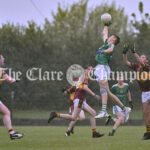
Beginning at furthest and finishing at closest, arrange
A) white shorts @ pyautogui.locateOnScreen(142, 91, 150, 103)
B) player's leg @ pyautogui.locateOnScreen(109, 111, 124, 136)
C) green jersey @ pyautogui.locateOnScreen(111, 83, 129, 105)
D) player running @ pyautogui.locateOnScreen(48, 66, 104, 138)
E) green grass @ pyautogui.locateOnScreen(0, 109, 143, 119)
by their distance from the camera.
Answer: green grass @ pyautogui.locateOnScreen(0, 109, 143, 119), green jersey @ pyautogui.locateOnScreen(111, 83, 129, 105), player's leg @ pyautogui.locateOnScreen(109, 111, 124, 136), player running @ pyautogui.locateOnScreen(48, 66, 104, 138), white shorts @ pyautogui.locateOnScreen(142, 91, 150, 103)

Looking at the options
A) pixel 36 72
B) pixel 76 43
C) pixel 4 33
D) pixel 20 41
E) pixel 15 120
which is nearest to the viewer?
pixel 15 120

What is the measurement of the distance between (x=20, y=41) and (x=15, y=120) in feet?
44.4

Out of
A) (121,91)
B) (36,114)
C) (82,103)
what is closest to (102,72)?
(82,103)

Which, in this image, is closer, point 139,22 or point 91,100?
point 91,100

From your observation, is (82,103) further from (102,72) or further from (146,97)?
(146,97)

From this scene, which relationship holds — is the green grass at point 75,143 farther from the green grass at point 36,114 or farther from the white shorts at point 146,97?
the green grass at point 36,114

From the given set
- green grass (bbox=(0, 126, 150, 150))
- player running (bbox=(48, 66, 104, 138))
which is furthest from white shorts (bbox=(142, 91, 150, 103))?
player running (bbox=(48, 66, 104, 138))

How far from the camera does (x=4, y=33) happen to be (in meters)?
43.2

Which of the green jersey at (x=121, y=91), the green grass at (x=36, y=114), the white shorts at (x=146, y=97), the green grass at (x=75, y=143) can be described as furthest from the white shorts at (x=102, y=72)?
the green grass at (x=36, y=114)

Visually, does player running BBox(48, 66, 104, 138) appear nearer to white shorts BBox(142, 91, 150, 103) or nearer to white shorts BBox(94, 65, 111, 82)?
white shorts BBox(94, 65, 111, 82)

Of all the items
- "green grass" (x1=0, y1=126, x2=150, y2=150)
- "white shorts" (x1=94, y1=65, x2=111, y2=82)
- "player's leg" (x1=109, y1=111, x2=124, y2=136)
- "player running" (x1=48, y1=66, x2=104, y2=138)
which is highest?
"white shorts" (x1=94, y1=65, x2=111, y2=82)

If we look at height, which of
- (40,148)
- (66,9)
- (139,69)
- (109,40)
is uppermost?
(66,9)

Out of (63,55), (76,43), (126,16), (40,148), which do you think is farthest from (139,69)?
→ (126,16)

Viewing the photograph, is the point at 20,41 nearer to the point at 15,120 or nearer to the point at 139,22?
the point at 139,22
